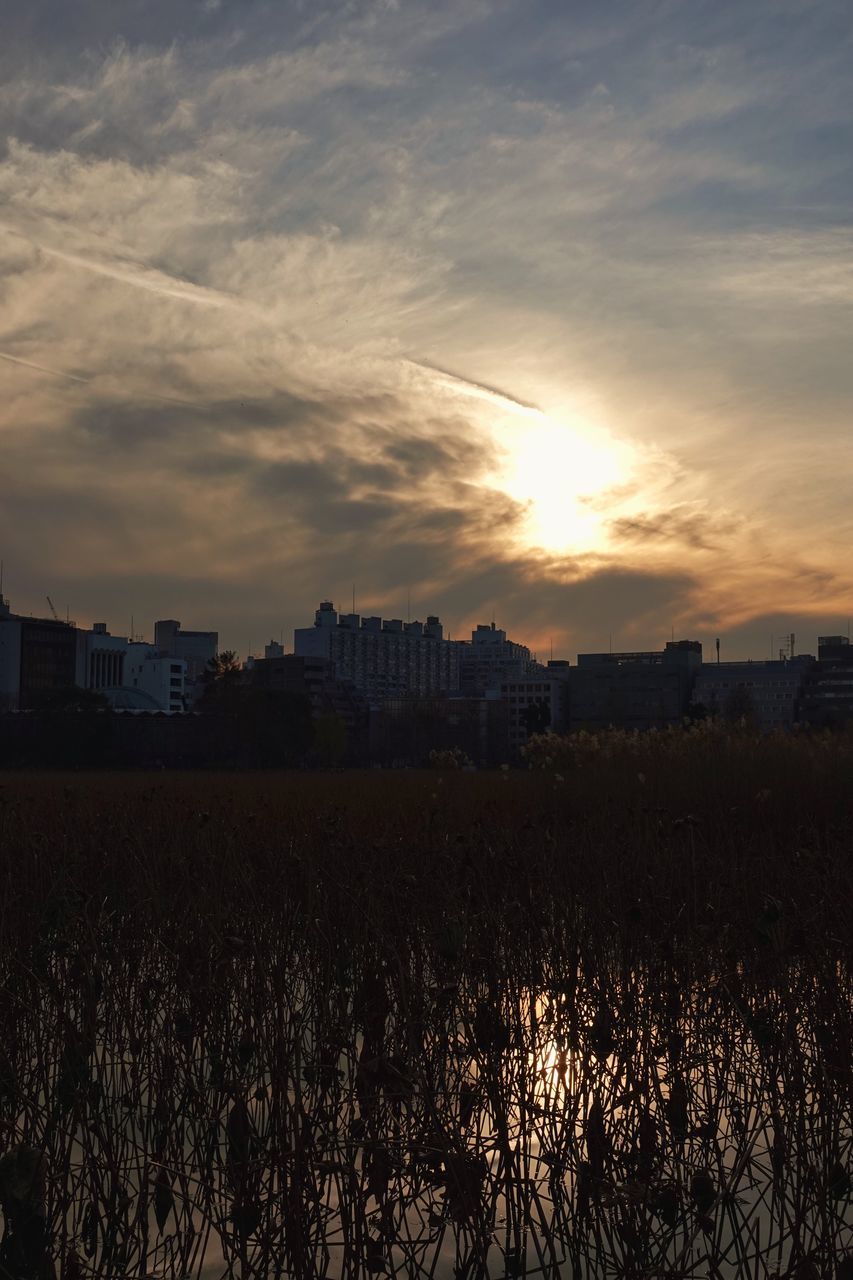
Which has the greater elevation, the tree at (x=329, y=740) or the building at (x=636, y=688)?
the building at (x=636, y=688)

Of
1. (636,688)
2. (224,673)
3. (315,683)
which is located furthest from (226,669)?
(636,688)

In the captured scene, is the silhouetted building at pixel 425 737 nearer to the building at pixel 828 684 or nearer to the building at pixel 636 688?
the building at pixel 636 688

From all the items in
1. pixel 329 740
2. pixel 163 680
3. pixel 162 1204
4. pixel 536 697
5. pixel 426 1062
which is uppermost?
pixel 163 680

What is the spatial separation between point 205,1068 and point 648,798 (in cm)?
940

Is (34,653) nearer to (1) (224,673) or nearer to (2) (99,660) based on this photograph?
(2) (99,660)

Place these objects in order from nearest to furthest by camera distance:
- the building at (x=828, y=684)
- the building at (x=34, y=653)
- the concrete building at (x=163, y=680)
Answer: the building at (x=34, y=653), the building at (x=828, y=684), the concrete building at (x=163, y=680)

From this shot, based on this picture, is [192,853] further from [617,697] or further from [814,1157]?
[617,697]

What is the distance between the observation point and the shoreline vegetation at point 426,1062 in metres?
3.37

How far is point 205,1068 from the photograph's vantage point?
17.9 ft

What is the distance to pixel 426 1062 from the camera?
165 inches

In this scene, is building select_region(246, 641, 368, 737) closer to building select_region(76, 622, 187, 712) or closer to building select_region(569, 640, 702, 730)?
building select_region(76, 622, 187, 712)

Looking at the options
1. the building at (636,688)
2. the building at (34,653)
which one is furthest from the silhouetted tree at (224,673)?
the building at (636,688)

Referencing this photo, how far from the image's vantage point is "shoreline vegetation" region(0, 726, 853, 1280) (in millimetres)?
3373

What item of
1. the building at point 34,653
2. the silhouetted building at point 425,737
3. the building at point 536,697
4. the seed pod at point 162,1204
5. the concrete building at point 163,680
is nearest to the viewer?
the seed pod at point 162,1204
